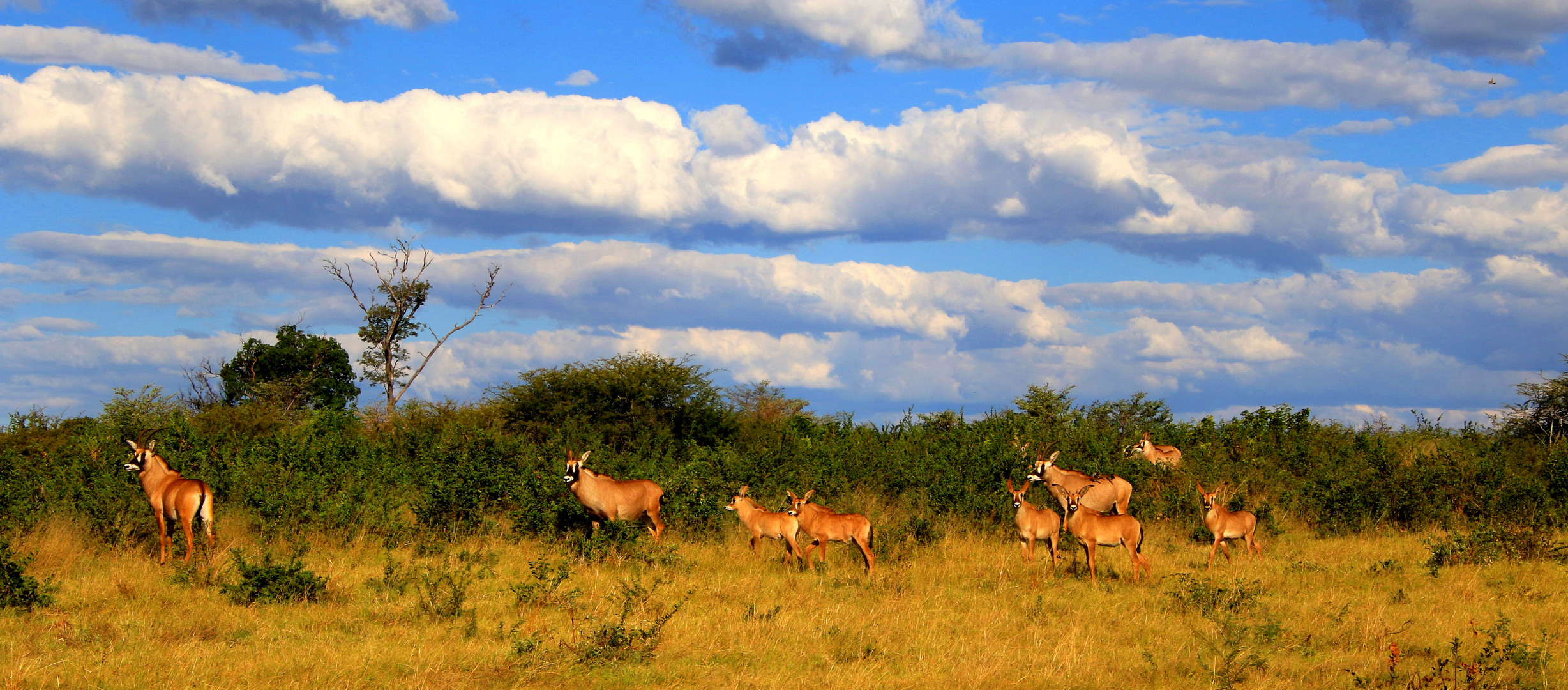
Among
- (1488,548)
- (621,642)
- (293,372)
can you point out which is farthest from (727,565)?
(293,372)

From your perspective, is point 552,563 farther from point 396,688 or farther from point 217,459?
point 217,459

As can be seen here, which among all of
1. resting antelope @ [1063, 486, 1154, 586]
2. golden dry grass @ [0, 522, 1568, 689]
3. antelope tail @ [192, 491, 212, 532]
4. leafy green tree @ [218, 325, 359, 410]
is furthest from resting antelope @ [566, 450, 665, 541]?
leafy green tree @ [218, 325, 359, 410]

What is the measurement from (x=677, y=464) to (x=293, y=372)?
30.2 m

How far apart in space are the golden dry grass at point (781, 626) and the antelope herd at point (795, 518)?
1.29 ft

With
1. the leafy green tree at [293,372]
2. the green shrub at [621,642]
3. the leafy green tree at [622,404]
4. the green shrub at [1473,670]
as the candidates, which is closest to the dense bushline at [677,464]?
the leafy green tree at [622,404]

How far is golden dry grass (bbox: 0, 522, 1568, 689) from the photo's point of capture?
328 inches

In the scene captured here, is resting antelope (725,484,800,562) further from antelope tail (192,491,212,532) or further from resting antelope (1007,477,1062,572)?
antelope tail (192,491,212,532)

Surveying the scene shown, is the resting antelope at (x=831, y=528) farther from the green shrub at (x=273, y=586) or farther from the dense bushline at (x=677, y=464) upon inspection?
the green shrub at (x=273, y=586)

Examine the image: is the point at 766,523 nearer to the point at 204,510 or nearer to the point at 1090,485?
the point at 1090,485

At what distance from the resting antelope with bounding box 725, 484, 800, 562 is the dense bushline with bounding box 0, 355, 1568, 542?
6.42ft

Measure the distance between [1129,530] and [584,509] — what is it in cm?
753

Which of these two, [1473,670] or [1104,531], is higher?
[1104,531]

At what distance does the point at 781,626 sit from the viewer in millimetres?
9859

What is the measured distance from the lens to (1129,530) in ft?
42.2
